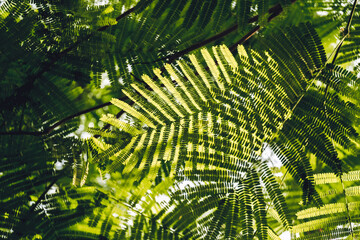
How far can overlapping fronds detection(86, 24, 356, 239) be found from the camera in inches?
60.2

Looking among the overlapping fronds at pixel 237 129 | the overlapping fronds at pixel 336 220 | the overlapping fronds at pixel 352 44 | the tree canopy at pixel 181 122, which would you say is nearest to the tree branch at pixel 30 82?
the tree canopy at pixel 181 122

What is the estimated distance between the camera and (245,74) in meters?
1.65

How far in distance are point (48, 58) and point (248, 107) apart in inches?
52.4

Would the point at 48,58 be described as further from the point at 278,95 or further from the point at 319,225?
the point at 319,225

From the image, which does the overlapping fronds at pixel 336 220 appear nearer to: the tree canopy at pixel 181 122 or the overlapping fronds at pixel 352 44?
the tree canopy at pixel 181 122

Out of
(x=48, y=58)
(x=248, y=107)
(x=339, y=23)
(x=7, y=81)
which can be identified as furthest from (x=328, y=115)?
(x=7, y=81)

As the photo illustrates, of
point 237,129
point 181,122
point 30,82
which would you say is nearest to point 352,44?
point 237,129

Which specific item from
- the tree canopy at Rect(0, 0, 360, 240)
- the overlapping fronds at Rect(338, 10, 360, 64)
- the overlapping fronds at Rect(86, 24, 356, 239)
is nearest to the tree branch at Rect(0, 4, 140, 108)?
the tree canopy at Rect(0, 0, 360, 240)

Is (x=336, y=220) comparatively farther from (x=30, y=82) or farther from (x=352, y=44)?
(x=30, y=82)

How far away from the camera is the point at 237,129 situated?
1.58m

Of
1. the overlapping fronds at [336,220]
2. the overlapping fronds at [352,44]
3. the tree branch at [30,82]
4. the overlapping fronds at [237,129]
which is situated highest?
the overlapping fronds at [352,44]

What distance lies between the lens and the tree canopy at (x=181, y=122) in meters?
1.55

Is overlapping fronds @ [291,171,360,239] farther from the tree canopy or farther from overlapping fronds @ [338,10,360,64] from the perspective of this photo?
overlapping fronds @ [338,10,360,64]

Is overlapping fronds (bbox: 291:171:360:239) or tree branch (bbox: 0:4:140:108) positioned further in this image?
tree branch (bbox: 0:4:140:108)
